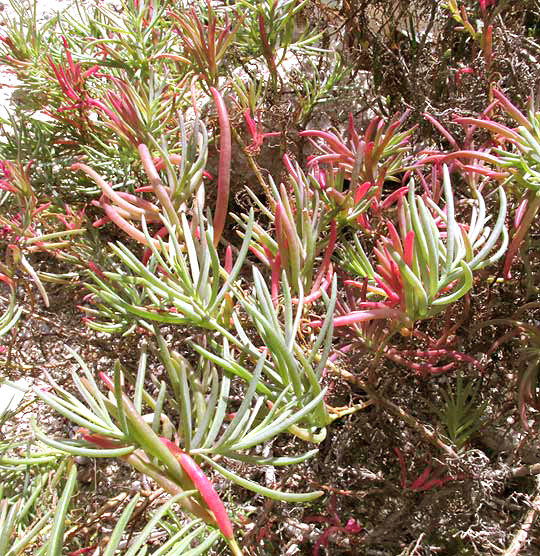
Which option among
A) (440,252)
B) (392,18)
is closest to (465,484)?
(440,252)

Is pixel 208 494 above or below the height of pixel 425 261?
below

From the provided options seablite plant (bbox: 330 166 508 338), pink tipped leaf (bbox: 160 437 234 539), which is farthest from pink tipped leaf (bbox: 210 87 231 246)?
pink tipped leaf (bbox: 160 437 234 539)

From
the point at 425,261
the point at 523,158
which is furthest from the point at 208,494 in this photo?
the point at 523,158

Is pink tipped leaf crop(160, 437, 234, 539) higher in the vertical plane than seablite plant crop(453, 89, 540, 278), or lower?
lower

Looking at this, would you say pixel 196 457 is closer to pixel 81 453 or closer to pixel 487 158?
pixel 81 453

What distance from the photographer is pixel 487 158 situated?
677 millimetres

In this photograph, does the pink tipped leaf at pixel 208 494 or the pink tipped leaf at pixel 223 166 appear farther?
the pink tipped leaf at pixel 223 166

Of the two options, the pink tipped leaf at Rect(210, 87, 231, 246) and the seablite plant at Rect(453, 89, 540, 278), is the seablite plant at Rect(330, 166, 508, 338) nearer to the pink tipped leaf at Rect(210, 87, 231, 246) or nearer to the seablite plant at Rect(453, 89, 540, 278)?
the seablite plant at Rect(453, 89, 540, 278)

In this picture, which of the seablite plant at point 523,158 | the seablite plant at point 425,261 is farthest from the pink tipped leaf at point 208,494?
the seablite plant at point 523,158

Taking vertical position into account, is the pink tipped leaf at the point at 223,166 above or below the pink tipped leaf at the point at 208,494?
above

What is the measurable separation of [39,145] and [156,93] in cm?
37

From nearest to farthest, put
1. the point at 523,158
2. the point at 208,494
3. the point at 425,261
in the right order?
the point at 208,494 < the point at 425,261 < the point at 523,158

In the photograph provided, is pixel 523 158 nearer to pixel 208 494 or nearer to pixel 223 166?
pixel 223 166

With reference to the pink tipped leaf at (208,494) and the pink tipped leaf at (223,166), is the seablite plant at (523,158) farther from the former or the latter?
the pink tipped leaf at (208,494)
